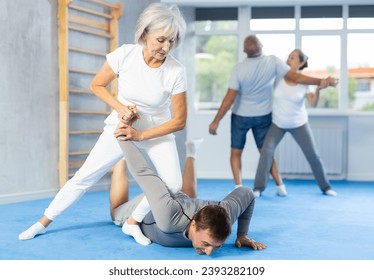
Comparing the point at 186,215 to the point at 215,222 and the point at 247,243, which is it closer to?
the point at 215,222

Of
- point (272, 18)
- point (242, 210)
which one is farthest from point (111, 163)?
point (272, 18)

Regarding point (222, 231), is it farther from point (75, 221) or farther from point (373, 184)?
point (373, 184)

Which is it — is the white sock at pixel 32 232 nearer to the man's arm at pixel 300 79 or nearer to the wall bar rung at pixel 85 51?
the wall bar rung at pixel 85 51

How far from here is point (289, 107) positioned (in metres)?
5.23

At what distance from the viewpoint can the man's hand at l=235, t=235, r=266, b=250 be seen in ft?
9.89

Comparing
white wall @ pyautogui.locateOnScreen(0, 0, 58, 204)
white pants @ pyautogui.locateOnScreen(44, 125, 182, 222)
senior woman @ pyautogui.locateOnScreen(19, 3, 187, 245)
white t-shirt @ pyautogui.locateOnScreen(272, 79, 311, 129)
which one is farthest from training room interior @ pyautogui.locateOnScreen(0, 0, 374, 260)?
white t-shirt @ pyautogui.locateOnScreen(272, 79, 311, 129)

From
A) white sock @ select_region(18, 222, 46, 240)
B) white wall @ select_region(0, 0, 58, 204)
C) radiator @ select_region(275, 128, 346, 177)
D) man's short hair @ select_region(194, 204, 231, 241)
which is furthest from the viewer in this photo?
radiator @ select_region(275, 128, 346, 177)

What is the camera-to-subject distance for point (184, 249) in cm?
299

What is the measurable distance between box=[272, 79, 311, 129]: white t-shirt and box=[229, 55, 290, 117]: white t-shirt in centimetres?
11

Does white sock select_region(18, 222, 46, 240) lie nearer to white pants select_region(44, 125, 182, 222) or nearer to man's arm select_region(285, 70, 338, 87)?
white pants select_region(44, 125, 182, 222)

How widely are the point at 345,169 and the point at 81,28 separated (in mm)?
3931

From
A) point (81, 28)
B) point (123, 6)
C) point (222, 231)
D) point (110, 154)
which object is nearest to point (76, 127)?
point (81, 28)

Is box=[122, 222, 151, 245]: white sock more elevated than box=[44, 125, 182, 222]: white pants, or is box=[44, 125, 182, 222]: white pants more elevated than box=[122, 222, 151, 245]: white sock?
box=[44, 125, 182, 222]: white pants

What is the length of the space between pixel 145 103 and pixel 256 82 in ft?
7.84
